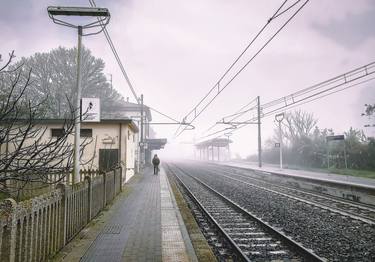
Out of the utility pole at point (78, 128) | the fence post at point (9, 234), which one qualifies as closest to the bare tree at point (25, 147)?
the fence post at point (9, 234)

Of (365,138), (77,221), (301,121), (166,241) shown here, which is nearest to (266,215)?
(166,241)

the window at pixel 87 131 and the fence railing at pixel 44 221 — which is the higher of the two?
the window at pixel 87 131

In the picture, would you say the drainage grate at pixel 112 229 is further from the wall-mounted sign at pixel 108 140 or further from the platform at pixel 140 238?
the wall-mounted sign at pixel 108 140

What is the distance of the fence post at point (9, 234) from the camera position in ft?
11.2

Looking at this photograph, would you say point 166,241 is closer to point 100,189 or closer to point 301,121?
point 100,189

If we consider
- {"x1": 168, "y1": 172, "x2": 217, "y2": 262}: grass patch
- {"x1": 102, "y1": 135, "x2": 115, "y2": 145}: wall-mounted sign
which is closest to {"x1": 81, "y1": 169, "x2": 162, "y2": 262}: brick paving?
{"x1": 168, "y1": 172, "x2": 217, "y2": 262}: grass patch

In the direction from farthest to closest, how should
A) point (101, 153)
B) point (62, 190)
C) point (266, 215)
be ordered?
point (101, 153)
point (266, 215)
point (62, 190)

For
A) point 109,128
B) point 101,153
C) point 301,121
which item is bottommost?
point 101,153

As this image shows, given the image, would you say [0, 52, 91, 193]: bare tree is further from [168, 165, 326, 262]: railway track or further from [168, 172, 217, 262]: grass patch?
[168, 165, 326, 262]: railway track

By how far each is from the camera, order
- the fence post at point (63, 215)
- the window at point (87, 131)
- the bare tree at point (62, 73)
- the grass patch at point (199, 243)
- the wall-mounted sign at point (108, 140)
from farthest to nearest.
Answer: the bare tree at point (62, 73), the window at point (87, 131), the wall-mounted sign at point (108, 140), the grass patch at point (199, 243), the fence post at point (63, 215)

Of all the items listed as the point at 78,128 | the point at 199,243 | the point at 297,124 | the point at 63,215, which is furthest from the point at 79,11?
the point at 297,124

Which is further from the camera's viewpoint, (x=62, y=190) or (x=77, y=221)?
(x=77, y=221)

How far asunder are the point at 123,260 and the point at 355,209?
1011 cm

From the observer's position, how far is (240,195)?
15680 millimetres
